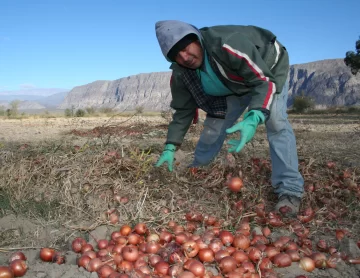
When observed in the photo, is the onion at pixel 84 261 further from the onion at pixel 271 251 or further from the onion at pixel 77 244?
the onion at pixel 271 251

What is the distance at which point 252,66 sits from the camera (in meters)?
2.77

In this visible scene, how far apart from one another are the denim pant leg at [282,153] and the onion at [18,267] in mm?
2083

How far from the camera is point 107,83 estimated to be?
181375 mm

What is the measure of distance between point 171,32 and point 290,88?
406 feet

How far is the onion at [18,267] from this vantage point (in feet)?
6.27

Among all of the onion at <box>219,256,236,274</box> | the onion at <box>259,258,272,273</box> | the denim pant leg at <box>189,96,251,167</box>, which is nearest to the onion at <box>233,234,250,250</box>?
the onion at <box>259,258,272,273</box>

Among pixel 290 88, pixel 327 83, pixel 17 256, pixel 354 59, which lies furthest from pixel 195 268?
pixel 290 88

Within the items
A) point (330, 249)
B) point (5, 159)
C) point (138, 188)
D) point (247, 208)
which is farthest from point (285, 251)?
point (5, 159)

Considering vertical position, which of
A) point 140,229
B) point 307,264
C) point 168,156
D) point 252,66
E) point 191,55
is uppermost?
point 191,55

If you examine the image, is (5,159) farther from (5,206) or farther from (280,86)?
(280,86)

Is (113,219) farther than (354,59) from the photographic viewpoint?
No

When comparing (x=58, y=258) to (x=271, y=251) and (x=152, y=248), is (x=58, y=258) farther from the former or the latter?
(x=271, y=251)

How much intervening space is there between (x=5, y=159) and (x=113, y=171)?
3.93ft

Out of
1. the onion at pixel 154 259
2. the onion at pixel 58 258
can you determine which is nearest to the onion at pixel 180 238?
the onion at pixel 154 259
